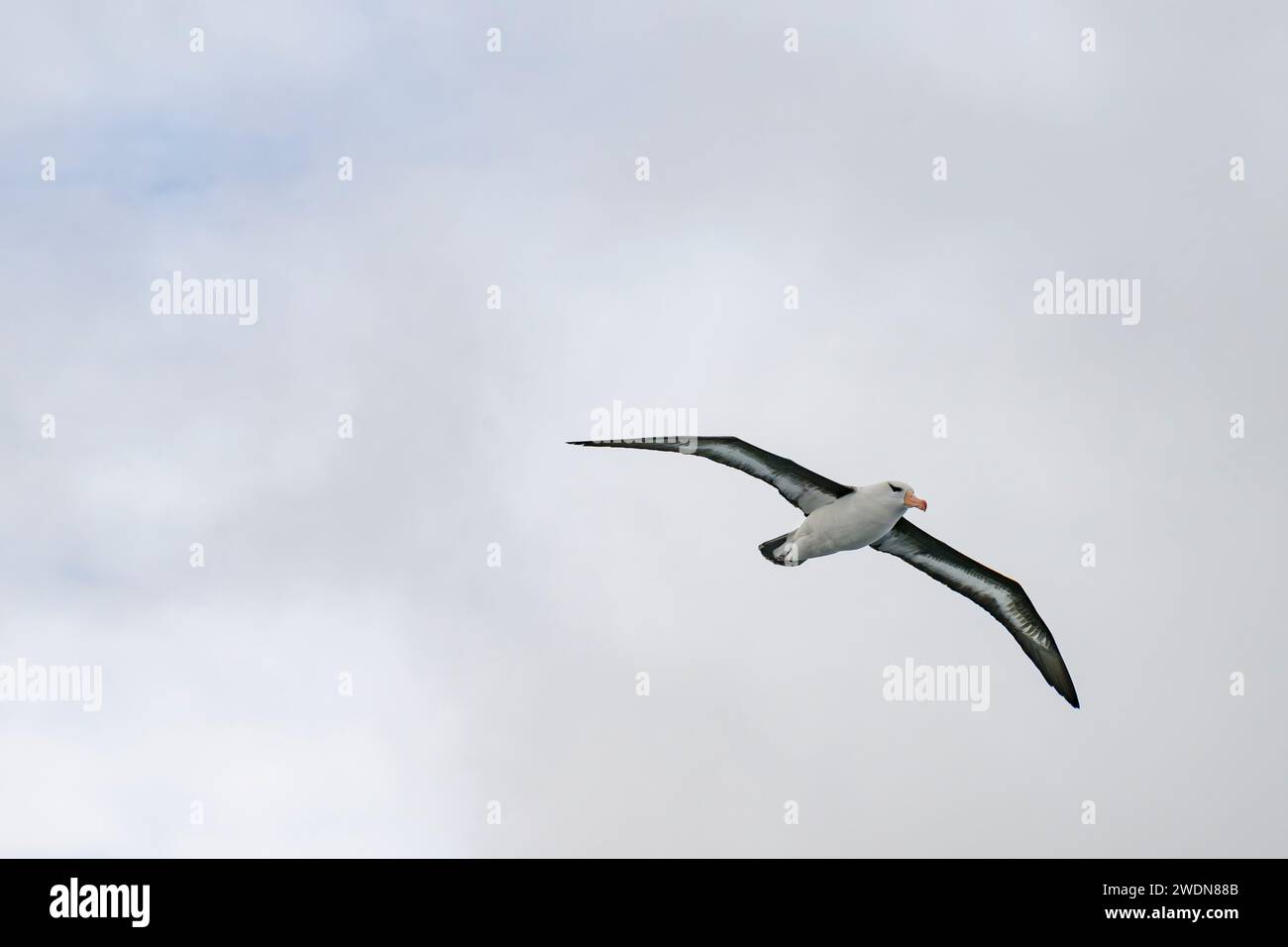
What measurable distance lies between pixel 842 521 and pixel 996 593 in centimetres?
560

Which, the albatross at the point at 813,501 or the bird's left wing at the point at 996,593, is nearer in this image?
the albatross at the point at 813,501

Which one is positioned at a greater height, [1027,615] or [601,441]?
[601,441]

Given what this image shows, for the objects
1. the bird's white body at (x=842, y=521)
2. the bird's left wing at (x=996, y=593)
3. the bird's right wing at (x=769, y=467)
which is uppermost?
the bird's right wing at (x=769, y=467)

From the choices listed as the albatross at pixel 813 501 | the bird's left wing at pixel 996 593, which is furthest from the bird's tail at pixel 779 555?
the bird's left wing at pixel 996 593

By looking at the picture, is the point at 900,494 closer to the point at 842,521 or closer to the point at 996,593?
the point at 842,521

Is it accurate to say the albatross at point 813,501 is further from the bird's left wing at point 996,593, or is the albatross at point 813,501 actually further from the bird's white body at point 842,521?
the bird's left wing at point 996,593

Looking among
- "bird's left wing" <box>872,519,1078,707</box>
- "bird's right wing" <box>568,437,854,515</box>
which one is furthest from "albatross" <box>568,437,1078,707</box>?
"bird's left wing" <box>872,519,1078,707</box>

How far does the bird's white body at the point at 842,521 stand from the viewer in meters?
28.0

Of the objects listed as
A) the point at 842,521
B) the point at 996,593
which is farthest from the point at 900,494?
the point at 996,593

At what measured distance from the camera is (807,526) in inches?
1105

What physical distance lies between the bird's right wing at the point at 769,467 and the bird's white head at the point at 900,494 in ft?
2.64
